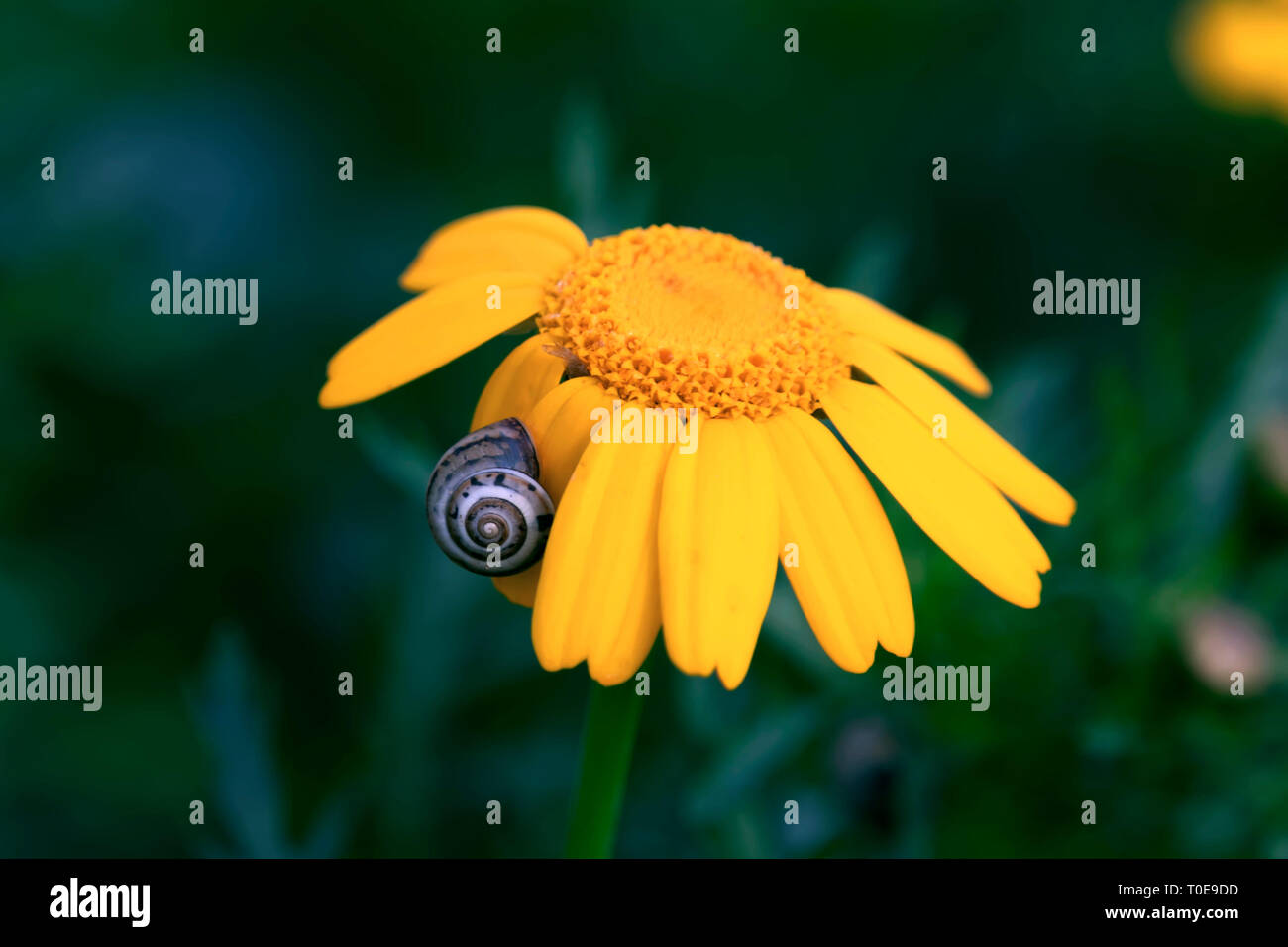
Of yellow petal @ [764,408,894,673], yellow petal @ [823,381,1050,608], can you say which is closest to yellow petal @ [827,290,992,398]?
yellow petal @ [823,381,1050,608]

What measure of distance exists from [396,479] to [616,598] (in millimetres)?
726

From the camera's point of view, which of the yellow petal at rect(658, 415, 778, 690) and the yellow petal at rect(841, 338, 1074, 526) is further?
the yellow petal at rect(841, 338, 1074, 526)

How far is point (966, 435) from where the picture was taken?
1448 mm

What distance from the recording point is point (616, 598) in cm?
119

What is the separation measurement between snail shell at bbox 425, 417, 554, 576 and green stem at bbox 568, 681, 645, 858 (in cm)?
24

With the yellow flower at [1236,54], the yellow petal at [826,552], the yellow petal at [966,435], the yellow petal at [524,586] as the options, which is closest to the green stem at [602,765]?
the yellow petal at [524,586]

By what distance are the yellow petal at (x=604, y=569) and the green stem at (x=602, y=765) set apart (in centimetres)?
21

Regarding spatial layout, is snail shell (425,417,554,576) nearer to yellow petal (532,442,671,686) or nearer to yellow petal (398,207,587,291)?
yellow petal (532,442,671,686)

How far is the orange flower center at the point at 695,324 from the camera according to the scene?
1.37 meters

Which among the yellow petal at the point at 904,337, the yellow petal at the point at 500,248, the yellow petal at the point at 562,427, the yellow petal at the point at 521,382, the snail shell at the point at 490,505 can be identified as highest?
the yellow petal at the point at 500,248

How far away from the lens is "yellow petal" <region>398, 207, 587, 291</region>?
1537mm

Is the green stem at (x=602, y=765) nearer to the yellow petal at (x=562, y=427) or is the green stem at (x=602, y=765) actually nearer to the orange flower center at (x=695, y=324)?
the yellow petal at (x=562, y=427)
